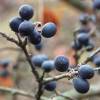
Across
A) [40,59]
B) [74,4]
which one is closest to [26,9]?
[40,59]

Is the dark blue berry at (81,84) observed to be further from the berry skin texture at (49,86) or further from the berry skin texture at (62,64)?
the berry skin texture at (49,86)

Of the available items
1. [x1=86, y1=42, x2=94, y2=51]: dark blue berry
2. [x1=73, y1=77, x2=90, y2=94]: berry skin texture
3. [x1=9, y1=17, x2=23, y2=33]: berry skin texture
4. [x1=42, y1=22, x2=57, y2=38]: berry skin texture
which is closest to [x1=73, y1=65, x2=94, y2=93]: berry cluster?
[x1=73, y1=77, x2=90, y2=94]: berry skin texture

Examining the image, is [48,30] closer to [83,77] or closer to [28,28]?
[28,28]

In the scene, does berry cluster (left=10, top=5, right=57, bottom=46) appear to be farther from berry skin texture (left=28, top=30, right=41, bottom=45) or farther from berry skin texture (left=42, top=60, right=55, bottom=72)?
Result: berry skin texture (left=42, top=60, right=55, bottom=72)

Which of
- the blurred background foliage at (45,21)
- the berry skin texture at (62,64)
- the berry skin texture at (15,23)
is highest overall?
the berry skin texture at (15,23)

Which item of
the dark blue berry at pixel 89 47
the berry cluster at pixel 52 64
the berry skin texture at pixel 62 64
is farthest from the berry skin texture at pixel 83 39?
the berry skin texture at pixel 62 64

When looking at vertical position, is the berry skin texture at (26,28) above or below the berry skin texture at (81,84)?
above

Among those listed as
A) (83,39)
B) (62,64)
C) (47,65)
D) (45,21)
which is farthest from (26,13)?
(45,21)

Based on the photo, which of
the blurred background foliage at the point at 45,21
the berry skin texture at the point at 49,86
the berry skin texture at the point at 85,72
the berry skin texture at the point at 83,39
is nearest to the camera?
the berry skin texture at the point at 85,72
